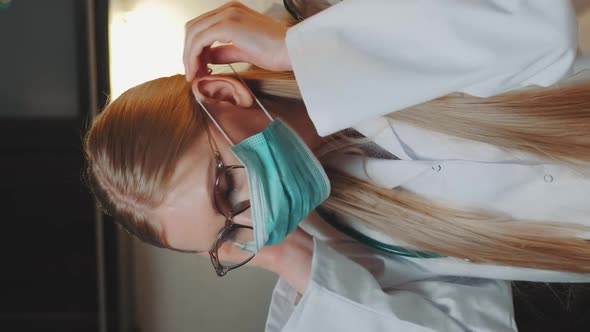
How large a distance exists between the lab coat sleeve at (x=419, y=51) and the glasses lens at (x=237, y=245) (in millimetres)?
258

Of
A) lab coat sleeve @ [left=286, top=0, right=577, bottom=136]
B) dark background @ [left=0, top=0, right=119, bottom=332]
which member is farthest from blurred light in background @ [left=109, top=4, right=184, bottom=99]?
lab coat sleeve @ [left=286, top=0, right=577, bottom=136]

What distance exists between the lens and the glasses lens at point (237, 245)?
84 centimetres

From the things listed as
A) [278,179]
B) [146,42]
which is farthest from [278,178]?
[146,42]

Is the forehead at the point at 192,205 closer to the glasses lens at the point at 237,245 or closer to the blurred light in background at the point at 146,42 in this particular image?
the glasses lens at the point at 237,245

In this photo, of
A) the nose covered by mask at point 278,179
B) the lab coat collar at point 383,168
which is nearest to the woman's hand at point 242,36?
the nose covered by mask at point 278,179

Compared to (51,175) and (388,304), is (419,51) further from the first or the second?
(51,175)

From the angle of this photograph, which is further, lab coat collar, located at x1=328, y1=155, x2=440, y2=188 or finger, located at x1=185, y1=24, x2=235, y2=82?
lab coat collar, located at x1=328, y1=155, x2=440, y2=188

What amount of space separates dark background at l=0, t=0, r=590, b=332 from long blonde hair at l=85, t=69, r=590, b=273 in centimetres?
67

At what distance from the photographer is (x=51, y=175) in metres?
1.50

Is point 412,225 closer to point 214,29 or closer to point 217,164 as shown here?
point 217,164

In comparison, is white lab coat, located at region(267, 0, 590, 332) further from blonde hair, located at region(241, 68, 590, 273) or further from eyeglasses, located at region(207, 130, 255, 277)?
eyeglasses, located at region(207, 130, 255, 277)

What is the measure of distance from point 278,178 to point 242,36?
7.5 inches

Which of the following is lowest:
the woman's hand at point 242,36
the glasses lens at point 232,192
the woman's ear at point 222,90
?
the glasses lens at point 232,192

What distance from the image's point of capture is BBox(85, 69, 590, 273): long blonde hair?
0.77 meters
